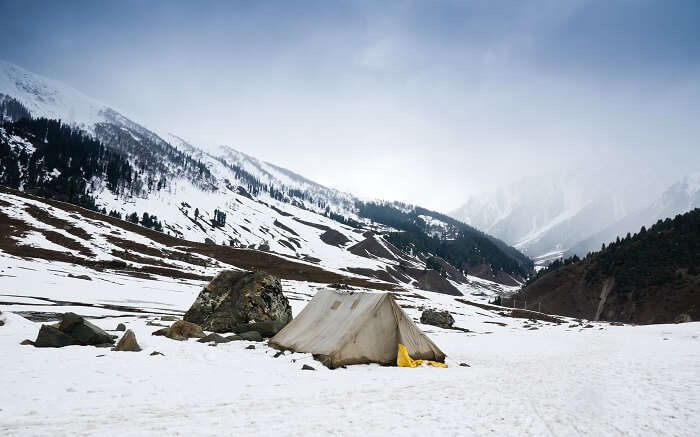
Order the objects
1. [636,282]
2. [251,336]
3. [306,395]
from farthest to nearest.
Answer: [636,282], [251,336], [306,395]

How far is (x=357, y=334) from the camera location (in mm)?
16875

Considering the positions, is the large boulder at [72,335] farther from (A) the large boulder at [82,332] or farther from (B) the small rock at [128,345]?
(B) the small rock at [128,345]

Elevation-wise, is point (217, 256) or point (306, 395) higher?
point (306, 395)

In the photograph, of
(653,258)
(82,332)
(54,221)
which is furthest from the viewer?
(653,258)

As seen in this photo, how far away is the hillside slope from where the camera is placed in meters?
90.3

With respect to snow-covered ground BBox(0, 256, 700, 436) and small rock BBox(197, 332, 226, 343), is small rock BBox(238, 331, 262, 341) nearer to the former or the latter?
snow-covered ground BBox(0, 256, 700, 436)

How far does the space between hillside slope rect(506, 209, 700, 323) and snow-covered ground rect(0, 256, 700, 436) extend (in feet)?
304

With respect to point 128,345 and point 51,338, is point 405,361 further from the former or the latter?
point 51,338

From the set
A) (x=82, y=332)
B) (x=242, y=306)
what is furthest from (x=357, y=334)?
(x=82, y=332)

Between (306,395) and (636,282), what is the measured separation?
4801 inches

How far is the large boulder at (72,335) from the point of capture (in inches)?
549

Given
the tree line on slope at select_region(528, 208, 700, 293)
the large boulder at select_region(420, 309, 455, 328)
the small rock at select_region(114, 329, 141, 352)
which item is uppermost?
the tree line on slope at select_region(528, 208, 700, 293)

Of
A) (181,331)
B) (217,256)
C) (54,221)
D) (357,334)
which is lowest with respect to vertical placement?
(181,331)

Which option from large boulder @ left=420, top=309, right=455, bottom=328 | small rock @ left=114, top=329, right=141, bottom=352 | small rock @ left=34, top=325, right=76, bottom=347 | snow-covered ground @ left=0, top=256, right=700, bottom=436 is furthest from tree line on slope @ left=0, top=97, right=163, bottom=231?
snow-covered ground @ left=0, top=256, right=700, bottom=436
